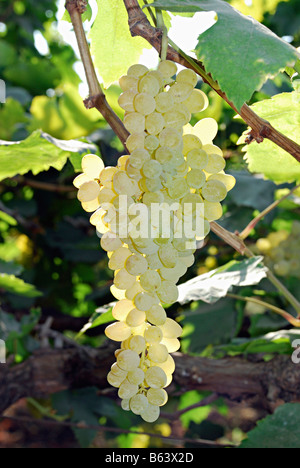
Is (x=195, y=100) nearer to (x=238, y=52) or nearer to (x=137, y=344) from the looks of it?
(x=238, y=52)

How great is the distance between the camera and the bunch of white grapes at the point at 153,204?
33 centimetres

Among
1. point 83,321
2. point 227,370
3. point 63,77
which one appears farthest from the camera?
point 63,77

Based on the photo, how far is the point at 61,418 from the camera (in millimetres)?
1062

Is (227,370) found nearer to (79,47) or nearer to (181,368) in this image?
(181,368)

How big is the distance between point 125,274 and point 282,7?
1.10 metres

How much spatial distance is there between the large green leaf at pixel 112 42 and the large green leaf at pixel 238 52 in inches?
5.0

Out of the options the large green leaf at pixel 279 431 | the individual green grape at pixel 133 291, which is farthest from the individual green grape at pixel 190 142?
the large green leaf at pixel 279 431

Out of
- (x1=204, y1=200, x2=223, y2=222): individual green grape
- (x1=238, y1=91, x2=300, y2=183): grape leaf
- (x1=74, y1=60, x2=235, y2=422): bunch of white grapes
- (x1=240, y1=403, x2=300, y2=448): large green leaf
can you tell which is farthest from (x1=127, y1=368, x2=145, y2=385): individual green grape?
(x1=240, y1=403, x2=300, y2=448): large green leaf

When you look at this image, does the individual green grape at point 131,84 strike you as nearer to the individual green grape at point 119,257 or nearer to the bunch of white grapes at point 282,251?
the individual green grape at point 119,257

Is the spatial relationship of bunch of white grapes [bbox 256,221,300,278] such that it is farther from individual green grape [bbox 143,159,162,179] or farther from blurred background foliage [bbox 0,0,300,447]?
individual green grape [bbox 143,159,162,179]

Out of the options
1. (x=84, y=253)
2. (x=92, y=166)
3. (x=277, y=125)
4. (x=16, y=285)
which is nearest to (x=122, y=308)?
(x=92, y=166)

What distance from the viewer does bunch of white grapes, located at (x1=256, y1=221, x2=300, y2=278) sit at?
3.23 feet

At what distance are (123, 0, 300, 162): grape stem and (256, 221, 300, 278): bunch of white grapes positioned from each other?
2.04 ft
